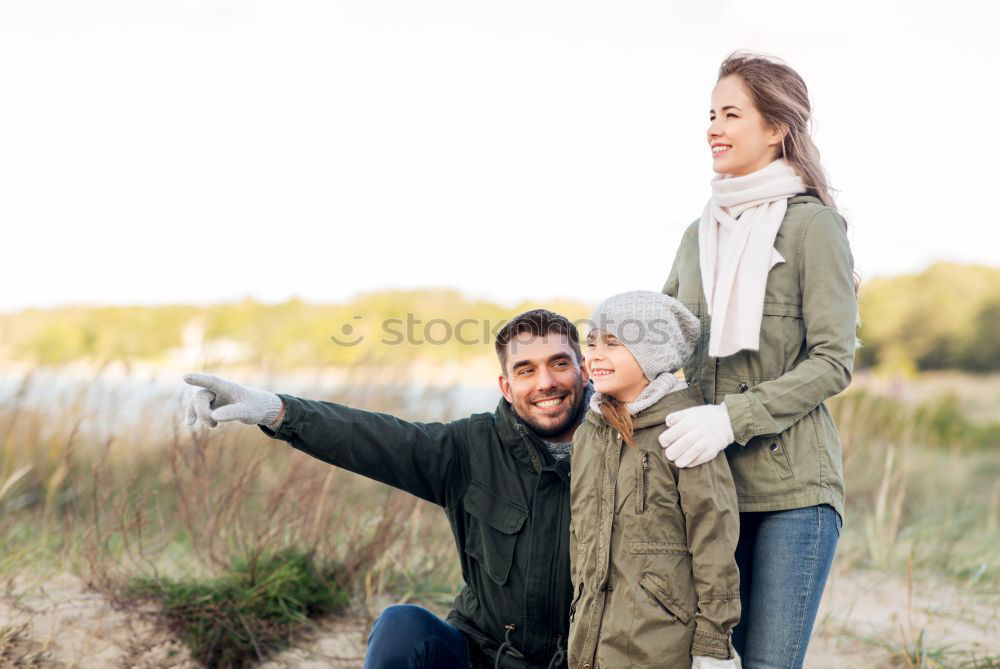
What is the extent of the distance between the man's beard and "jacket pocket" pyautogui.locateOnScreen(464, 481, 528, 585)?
0.82ft

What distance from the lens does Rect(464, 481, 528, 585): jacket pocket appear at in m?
2.78

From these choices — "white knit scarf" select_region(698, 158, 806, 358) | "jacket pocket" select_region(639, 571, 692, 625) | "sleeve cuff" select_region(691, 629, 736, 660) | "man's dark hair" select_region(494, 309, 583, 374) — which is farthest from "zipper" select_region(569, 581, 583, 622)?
"man's dark hair" select_region(494, 309, 583, 374)

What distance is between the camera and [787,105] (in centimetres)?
240

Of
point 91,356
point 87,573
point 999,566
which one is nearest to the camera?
point 87,573

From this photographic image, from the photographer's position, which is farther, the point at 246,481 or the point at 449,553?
the point at 449,553

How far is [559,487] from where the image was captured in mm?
2797

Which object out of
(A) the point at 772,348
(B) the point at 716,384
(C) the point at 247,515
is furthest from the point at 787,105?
(C) the point at 247,515

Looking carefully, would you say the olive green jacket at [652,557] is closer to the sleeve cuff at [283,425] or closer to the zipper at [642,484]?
the zipper at [642,484]

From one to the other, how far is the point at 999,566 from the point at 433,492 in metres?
4.30

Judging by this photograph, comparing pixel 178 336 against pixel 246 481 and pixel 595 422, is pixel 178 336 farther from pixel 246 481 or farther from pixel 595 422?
pixel 595 422

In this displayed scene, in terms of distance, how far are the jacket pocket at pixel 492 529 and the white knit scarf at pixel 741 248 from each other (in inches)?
34.7

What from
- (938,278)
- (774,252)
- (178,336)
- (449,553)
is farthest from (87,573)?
(938,278)

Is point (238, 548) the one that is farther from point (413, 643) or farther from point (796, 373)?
point (796, 373)

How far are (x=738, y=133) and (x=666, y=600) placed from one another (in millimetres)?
1275
